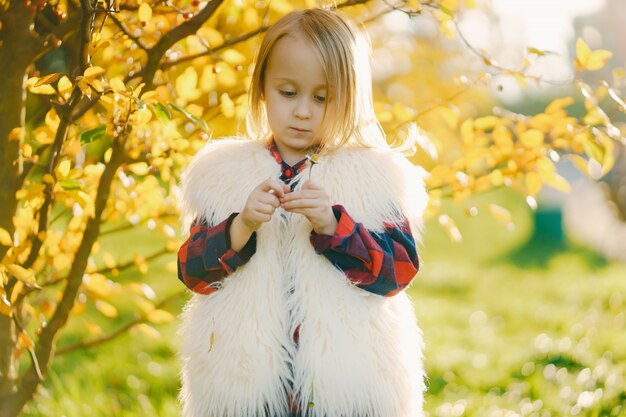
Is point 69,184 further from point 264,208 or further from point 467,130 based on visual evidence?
point 467,130

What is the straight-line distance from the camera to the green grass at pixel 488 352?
3.34m

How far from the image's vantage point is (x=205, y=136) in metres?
2.23

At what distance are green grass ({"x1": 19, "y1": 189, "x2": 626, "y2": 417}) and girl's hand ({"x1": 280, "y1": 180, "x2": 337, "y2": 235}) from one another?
5.72ft

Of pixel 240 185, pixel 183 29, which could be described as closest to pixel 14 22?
pixel 183 29

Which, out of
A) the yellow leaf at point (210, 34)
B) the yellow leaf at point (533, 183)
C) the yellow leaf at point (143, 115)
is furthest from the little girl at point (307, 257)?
the yellow leaf at point (210, 34)

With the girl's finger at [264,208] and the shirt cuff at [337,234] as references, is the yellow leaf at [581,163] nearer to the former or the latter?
the shirt cuff at [337,234]

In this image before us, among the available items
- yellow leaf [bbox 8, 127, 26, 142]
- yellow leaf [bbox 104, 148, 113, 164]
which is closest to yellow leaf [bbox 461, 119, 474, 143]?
yellow leaf [bbox 104, 148, 113, 164]

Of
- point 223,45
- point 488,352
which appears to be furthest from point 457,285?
point 223,45

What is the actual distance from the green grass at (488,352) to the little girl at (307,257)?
147cm

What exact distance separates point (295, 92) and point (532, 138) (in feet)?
3.09

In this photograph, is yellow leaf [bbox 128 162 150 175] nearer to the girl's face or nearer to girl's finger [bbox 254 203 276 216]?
the girl's face

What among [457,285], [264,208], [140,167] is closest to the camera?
[264,208]

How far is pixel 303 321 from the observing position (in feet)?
6.15

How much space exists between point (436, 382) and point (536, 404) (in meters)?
0.68
